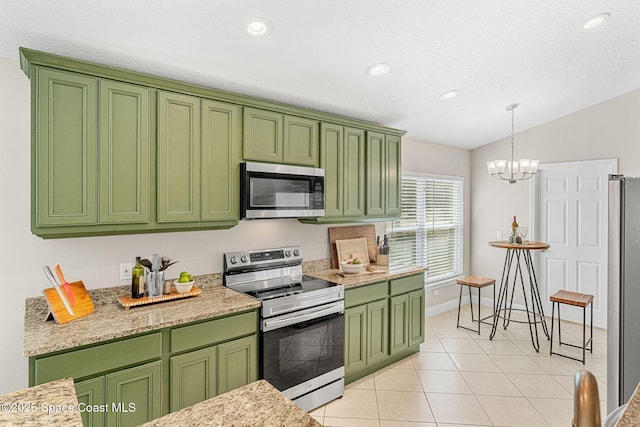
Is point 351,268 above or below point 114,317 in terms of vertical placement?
above

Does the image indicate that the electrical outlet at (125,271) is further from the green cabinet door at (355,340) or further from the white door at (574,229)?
the white door at (574,229)

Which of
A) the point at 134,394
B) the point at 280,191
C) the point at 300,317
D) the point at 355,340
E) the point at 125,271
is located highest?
the point at 280,191

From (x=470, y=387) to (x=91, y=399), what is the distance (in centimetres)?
287

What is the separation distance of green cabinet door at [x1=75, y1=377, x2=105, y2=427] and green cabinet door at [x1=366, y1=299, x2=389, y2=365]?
207 cm

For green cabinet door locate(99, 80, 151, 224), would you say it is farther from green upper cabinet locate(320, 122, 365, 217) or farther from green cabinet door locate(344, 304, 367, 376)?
green cabinet door locate(344, 304, 367, 376)

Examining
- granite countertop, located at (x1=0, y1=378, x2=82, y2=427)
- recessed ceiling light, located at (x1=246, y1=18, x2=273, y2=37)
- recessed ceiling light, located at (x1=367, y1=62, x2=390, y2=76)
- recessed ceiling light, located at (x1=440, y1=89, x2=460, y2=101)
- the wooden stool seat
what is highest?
recessed ceiling light, located at (x1=440, y1=89, x2=460, y2=101)

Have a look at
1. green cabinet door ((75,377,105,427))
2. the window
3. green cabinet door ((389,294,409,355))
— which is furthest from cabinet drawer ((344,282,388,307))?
green cabinet door ((75,377,105,427))

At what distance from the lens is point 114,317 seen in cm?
207

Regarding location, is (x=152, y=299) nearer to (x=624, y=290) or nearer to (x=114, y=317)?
(x=114, y=317)

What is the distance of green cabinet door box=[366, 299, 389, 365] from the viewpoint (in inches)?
126

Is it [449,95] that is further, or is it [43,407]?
[449,95]

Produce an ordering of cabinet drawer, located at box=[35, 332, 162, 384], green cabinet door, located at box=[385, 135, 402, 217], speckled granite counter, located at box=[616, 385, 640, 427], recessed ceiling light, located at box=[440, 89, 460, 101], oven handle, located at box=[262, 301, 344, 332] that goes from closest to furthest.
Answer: speckled granite counter, located at box=[616, 385, 640, 427], cabinet drawer, located at box=[35, 332, 162, 384], oven handle, located at box=[262, 301, 344, 332], recessed ceiling light, located at box=[440, 89, 460, 101], green cabinet door, located at box=[385, 135, 402, 217]

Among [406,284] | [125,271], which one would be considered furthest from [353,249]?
[125,271]

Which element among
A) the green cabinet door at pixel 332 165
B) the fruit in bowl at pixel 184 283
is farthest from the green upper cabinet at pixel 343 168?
the fruit in bowl at pixel 184 283
